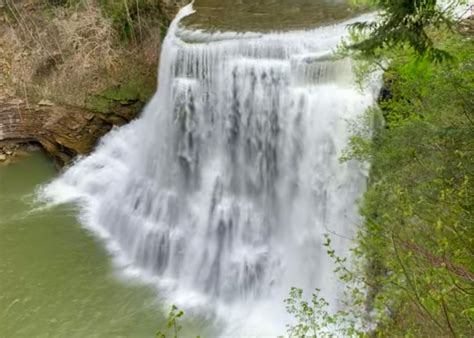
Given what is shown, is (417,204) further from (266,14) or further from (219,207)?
(266,14)

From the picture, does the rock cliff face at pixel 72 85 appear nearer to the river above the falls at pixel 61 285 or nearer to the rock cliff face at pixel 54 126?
the rock cliff face at pixel 54 126

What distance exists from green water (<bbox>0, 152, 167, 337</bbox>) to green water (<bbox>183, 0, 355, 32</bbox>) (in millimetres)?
5905

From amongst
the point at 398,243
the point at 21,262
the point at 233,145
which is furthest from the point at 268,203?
the point at 21,262

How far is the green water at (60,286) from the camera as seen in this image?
848cm

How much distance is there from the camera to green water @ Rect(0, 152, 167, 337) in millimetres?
8484

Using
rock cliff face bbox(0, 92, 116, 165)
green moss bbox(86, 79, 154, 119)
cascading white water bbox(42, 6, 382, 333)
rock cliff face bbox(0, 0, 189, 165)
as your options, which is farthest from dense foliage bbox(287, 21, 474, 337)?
rock cliff face bbox(0, 92, 116, 165)

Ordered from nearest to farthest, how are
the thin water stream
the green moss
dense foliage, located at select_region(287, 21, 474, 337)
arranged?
dense foliage, located at select_region(287, 21, 474, 337) < the thin water stream < the green moss

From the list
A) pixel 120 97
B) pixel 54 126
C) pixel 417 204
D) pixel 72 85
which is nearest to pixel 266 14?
pixel 120 97

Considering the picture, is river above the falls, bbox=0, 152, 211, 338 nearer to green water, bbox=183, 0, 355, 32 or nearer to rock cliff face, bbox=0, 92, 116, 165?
rock cliff face, bbox=0, 92, 116, 165

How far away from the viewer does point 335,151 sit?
8656mm

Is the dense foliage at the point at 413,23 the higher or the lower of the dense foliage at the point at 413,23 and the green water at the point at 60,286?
the higher

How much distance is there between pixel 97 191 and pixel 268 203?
212 inches

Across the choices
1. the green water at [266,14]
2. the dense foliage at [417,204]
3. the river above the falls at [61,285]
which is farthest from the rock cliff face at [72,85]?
the dense foliage at [417,204]

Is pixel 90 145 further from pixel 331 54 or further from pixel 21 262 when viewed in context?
pixel 331 54
